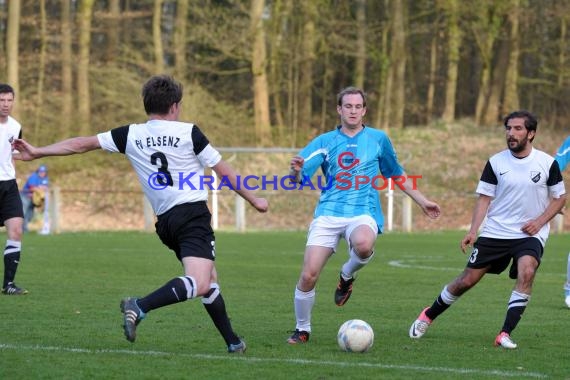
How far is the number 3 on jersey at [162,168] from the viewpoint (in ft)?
22.7

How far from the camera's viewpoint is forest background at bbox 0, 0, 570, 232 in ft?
114

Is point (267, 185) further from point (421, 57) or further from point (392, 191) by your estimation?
point (421, 57)

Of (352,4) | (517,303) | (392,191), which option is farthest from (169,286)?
(352,4)

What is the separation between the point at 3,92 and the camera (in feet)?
35.2

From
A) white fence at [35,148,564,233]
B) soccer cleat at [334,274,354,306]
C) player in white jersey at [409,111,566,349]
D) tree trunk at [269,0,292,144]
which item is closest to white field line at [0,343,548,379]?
player in white jersey at [409,111,566,349]

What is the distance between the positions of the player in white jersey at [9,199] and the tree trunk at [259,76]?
24.0 meters

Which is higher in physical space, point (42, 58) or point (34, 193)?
point (42, 58)

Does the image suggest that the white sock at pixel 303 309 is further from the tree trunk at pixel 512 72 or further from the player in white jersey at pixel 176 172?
the tree trunk at pixel 512 72

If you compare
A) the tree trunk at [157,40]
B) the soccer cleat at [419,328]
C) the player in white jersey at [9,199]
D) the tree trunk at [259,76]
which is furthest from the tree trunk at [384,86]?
the soccer cleat at [419,328]

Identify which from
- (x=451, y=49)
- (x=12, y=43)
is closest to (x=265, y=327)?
(x=12, y=43)

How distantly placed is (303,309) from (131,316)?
187 centimetres

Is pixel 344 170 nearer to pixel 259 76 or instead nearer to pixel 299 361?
pixel 299 361

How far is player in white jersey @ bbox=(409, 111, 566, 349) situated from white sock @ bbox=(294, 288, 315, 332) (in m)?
1.21

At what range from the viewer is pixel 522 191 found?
799cm
